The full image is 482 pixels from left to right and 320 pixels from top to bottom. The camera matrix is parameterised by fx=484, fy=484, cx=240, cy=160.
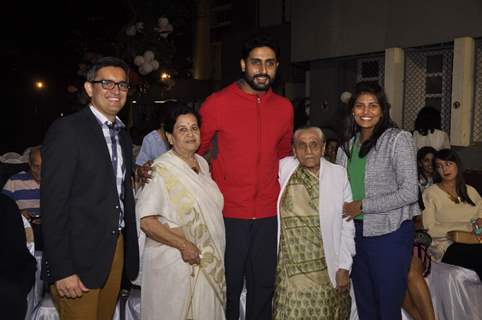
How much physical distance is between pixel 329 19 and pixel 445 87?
7.94 ft

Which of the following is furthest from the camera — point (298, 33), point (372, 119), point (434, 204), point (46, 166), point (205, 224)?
point (298, 33)

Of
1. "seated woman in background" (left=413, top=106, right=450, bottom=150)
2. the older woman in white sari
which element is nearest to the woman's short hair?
the older woman in white sari

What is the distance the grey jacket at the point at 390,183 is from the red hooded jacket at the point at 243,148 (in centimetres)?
55

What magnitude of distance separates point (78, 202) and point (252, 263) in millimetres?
1107

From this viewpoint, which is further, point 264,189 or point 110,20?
point 110,20

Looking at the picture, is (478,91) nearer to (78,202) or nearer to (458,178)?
(458,178)

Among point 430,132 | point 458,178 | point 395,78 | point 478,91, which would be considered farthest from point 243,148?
point 395,78

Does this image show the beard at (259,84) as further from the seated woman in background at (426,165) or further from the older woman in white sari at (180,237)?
the seated woman in background at (426,165)

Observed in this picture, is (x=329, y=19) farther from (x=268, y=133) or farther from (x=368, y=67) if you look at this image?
(x=268, y=133)

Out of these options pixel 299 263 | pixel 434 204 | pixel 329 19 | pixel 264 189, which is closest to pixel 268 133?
pixel 264 189

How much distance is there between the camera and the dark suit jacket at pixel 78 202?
2057mm

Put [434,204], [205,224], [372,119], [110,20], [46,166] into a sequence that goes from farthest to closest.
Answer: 1. [110,20]
2. [434,204]
3. [372,119]
4. [205,224]
5. [46,166]

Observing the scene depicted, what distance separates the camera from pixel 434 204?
12.9 feet

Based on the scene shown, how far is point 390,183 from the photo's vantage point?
2.71m
